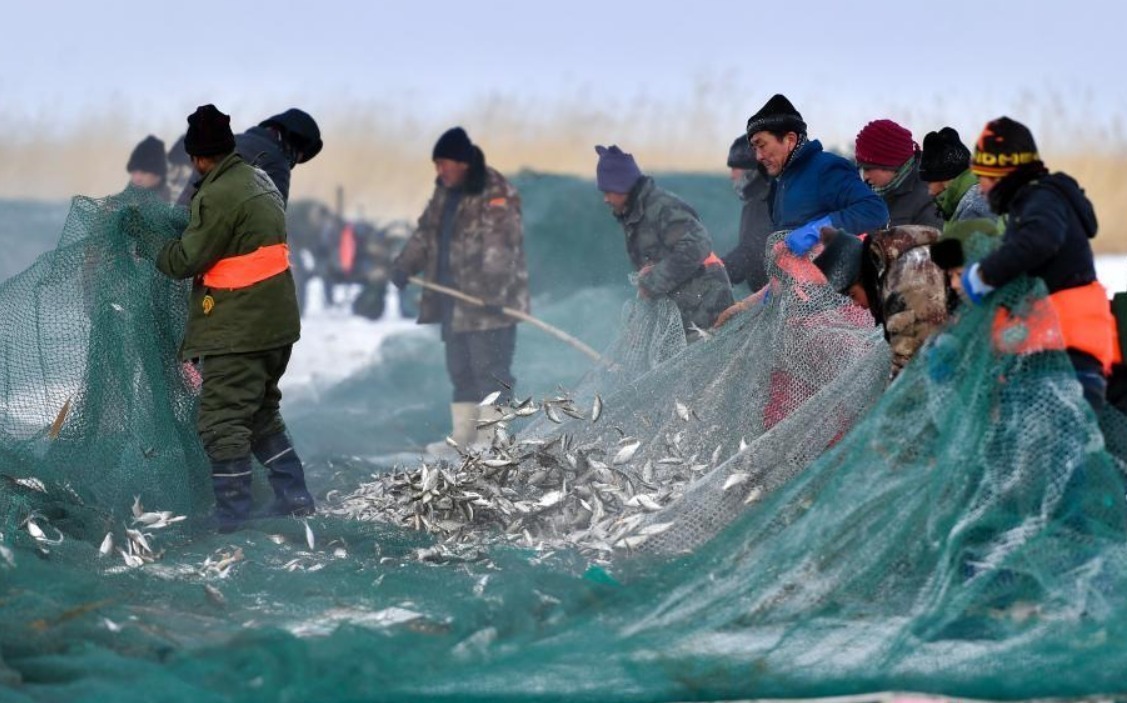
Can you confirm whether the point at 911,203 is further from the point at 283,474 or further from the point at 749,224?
the point at 283,474

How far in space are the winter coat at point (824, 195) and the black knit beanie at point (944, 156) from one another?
396mm

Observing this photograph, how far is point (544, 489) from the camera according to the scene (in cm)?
650

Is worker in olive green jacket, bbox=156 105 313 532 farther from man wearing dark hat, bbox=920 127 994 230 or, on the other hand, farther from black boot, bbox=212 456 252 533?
man wearing dark hat, bbox=920 127 994 230

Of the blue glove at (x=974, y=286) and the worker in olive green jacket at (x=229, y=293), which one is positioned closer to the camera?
the blue glove at (x=974, y=286)

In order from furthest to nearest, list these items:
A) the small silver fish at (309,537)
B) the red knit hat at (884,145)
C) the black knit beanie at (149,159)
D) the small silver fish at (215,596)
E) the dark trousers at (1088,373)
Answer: the black knit beanie at (149,159), the red knit hat at (884,145), the small silver fish at (309,537), the small silver fish at (215,596), the dark trousers at (1088,373)

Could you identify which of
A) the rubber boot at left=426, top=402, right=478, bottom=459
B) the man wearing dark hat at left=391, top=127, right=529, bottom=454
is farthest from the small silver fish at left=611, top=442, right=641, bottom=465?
the man wearing dark hat at left=391, top=127, right=529, bottom=454

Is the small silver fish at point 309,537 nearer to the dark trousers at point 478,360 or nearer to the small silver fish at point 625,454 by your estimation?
the small silver fish at point 625,454

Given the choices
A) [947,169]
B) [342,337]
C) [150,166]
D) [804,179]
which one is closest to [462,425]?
[150,166]

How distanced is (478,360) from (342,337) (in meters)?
7.95

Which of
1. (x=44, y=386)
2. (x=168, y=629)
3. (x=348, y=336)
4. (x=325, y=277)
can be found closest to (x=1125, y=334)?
(x=168, y=629)

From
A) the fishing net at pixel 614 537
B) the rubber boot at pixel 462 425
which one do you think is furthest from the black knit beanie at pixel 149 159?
the fishing net at pixel 614 537

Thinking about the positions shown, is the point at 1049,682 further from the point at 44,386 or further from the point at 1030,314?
the point at 44,386

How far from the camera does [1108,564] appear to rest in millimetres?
4746

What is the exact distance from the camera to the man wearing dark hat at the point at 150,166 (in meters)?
11.0
